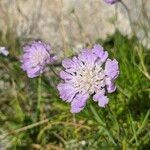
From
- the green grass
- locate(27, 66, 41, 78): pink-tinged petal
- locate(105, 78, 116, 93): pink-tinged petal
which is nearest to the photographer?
locate(105, 78, 116, 93): pink-tinged petal

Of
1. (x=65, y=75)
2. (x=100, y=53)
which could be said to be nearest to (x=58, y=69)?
(x=65, y=75)

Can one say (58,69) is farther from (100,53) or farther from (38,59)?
(100,53)

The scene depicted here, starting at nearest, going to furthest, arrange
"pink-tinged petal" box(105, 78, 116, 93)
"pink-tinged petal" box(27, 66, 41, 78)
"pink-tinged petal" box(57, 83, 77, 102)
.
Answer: "pink-tinged petal" box(105, 78, 116, 93)
"pink-tinged petal" box(57, 83, 77, 102)
"pink-tinged petal" box(27, 66, 41, 78)

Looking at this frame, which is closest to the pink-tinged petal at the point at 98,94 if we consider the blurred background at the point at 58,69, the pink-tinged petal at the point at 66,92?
the pink-tinged petal at the point at 66,92

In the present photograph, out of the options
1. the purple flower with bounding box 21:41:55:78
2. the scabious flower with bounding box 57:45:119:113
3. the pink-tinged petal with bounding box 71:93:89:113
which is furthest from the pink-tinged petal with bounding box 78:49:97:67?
the purple flower with bounding box 21:41:55:78

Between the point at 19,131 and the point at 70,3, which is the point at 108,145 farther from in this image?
the point at 70,3

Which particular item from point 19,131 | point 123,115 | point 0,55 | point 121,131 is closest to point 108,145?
point 121,131

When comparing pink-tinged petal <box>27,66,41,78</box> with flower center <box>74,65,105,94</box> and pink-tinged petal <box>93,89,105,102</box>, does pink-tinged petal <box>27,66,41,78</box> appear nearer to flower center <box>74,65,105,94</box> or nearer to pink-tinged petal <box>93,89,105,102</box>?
flower center <box>74,65,105,94</box>
